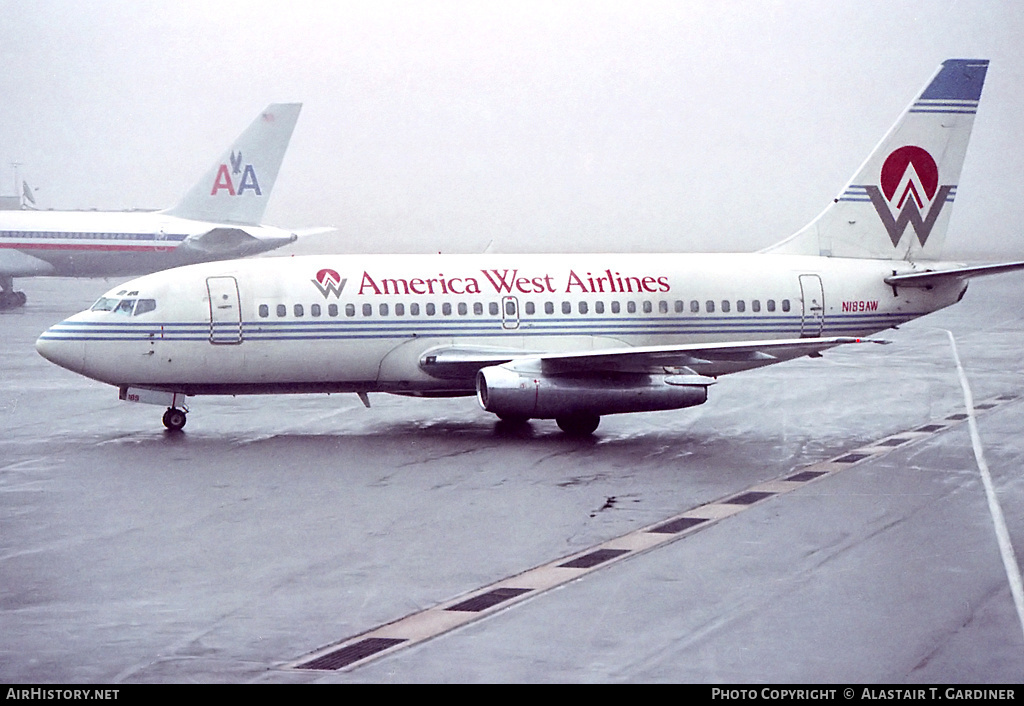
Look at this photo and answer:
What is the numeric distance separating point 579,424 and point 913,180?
407 inches

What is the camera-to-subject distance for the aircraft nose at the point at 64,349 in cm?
2630

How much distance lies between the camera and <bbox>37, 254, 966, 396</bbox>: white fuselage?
26.5 m

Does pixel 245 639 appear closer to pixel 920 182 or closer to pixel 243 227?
pixel 920 182

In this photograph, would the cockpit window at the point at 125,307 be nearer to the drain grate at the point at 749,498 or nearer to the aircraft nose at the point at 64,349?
the aircraft nose at the point at 64,349

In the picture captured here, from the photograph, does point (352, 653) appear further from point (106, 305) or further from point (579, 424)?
point (106, 305)

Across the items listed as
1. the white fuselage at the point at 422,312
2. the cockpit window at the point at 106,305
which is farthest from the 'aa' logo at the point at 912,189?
the cockpit window at the point at 106,305

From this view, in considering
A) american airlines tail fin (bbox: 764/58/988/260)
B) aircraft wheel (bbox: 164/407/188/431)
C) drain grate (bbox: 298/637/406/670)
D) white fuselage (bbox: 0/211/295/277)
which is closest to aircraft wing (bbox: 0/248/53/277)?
white fuselage (bbox: 0/211/295/277)

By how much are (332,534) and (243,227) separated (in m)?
54.9

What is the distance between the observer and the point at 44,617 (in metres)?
13.9

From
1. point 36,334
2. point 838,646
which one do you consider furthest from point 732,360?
point 36,334

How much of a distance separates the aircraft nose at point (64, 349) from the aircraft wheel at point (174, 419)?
2.00 m

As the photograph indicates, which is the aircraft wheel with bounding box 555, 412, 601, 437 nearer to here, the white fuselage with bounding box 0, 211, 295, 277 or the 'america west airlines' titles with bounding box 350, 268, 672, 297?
the 'america west airlines' titles with bounding box 350, 268, 672, 297

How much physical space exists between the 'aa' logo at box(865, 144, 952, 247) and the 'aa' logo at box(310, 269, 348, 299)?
12.3 meters

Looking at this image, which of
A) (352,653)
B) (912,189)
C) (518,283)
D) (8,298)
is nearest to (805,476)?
(518,283)
